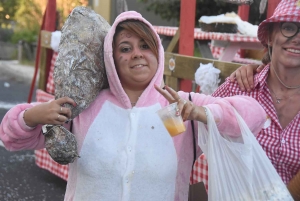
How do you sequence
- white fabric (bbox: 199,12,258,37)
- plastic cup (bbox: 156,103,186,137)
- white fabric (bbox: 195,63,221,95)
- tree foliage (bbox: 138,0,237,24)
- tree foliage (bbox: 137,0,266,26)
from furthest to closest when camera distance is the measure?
tree foliage (bbox: 138,0,237,24), tree foliage (bbox: 137,0,266,26), white fabric (bbox: 199,12,258,37), white fabric (bbox: 195,63,221,95), plastic cup (bbox: 156,103,186,137)

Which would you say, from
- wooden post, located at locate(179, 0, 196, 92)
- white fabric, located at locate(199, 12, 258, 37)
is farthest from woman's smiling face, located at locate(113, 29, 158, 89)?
white fabric, located at locate(199, 12, 258, 37)

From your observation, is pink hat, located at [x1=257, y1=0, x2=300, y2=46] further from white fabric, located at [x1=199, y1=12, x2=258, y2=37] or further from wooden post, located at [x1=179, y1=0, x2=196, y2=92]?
white fabric, located at [x1=199, y1=12, x2=258, y2=37]

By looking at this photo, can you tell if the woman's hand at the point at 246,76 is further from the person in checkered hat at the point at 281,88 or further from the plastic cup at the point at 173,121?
the plastic cup at the point at 173,121

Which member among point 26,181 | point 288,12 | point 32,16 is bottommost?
point 26,181

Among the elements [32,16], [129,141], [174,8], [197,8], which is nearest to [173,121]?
[129,141]

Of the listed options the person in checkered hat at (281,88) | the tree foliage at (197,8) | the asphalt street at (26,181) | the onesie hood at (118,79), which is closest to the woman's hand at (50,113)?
the onesie hood at (118,79)

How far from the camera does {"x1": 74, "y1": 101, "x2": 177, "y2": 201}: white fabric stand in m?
1.75

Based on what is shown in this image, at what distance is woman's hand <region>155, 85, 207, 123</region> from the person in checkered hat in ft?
1.53

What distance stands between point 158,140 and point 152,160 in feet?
0.26

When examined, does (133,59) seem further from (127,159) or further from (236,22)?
(236,22)

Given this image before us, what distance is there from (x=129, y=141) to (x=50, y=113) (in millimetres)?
307

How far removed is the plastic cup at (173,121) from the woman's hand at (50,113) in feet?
1.23

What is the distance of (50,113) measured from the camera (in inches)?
66.7

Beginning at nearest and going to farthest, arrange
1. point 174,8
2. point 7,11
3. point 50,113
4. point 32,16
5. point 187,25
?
Answer: point 50,113 < point 187,25 < point 174,8 < point 32,16 < point 7,11
